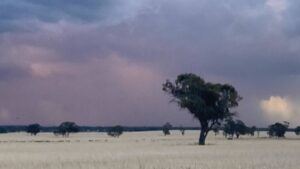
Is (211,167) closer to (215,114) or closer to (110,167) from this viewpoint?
(110,167)

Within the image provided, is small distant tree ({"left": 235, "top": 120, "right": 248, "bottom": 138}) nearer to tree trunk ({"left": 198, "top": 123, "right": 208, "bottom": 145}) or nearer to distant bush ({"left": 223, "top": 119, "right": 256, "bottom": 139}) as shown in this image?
distant bush ({"left": 223, "top": 119, "right": 256, "bottom": 139})

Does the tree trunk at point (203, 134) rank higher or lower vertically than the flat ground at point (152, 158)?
higher

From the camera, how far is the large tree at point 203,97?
3374 inches

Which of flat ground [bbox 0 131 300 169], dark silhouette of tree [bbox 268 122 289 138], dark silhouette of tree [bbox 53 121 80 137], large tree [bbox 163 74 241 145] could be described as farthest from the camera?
dark silhouette of tree [bbox 53 121 80 137]

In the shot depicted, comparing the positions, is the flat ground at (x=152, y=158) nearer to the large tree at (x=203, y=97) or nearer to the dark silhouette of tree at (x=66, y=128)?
the large tree at (x=203, y=97)

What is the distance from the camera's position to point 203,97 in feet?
287

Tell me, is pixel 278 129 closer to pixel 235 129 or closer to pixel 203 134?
pixel 235 129

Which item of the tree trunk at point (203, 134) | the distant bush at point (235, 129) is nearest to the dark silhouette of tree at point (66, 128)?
the distant bush at point (235, 129)

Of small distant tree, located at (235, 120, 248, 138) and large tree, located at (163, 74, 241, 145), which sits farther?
small distant tree, located at (235, 120, 248, 138)

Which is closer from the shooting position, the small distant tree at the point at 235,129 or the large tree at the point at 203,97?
the large tree at the point at 203,97

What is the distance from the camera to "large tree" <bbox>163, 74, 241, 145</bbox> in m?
85.7

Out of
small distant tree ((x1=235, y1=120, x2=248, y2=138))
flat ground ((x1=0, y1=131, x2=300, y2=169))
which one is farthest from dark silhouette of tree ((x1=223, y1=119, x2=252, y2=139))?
flat ground ((x1=0, y1=131, x2=300, y2=169))

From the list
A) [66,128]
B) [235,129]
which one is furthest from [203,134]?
[66,128]

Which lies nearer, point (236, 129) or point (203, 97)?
point (203, 97)
